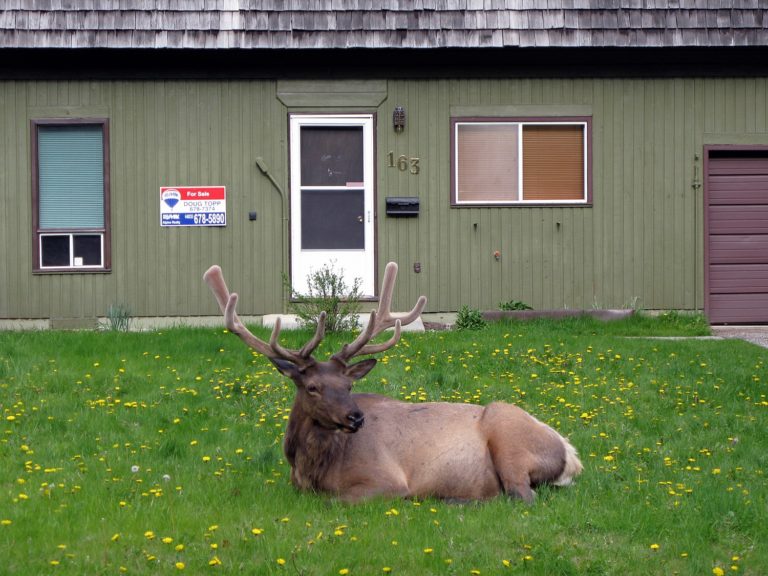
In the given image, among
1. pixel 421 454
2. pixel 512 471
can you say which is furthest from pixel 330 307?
pixel 512 471

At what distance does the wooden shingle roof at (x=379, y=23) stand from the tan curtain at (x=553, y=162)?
4.12ft

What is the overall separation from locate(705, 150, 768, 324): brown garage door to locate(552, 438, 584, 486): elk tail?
353 inches

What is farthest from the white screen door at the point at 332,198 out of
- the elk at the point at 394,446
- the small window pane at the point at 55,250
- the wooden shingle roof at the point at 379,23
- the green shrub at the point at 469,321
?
the elk at the point at 394,446

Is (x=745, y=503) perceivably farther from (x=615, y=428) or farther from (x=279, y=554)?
(x=279, y=554)

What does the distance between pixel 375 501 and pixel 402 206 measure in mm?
8859

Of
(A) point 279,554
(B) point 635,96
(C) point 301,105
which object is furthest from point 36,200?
(A) point 279,554

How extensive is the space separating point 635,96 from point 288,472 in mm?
9731

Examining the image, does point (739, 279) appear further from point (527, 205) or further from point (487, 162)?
point (487, 162)

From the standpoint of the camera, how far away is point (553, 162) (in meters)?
15.5

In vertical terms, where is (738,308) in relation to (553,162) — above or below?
below

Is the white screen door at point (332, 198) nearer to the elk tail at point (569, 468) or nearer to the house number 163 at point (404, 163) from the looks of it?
the house number 163 at point (404, 163)

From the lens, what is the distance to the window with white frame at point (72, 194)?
15156 mm

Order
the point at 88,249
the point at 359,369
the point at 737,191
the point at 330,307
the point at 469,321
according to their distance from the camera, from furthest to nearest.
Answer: the point at 737,191
the point at 88,249
the point at 469,321
the point at 330,307
the point at 359,369

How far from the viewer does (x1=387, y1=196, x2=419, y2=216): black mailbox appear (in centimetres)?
1523
